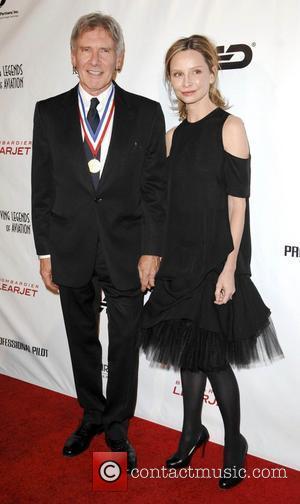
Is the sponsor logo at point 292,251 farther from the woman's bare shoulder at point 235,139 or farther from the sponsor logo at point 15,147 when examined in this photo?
the sponsor logo at point 15,147

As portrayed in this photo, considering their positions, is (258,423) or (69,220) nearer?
(69,220)

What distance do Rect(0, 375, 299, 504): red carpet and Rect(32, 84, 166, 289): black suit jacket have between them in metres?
0.82

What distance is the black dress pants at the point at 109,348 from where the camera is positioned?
7.41ft

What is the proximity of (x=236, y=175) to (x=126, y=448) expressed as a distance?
1.31m

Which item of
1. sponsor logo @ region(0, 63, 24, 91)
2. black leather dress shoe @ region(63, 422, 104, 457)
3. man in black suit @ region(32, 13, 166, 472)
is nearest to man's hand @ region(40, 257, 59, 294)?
man in black suit @ region(32, 13, 166, 472)

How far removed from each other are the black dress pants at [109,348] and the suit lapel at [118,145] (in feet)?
1.03

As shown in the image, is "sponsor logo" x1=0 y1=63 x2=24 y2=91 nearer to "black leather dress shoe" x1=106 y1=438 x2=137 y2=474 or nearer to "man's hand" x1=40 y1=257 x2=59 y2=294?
"man's hand" x1=40 y1=257 x2=59 y2=294

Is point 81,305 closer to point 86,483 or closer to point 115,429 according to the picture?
point 115,429

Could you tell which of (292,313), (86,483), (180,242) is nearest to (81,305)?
(180,242)

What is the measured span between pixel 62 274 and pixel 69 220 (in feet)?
0.78

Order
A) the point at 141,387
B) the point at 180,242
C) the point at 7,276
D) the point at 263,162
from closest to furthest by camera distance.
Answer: the point at 180,242, the point at 263,162, the point at 141,387, the point at 7,276

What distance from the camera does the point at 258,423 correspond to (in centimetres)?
247

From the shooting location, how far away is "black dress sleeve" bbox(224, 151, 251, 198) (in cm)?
191

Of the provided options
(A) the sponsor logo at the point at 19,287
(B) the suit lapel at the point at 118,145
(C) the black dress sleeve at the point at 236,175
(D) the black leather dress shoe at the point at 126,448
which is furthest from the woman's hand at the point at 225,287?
(A) the sponsor logo at the point at 19,287
